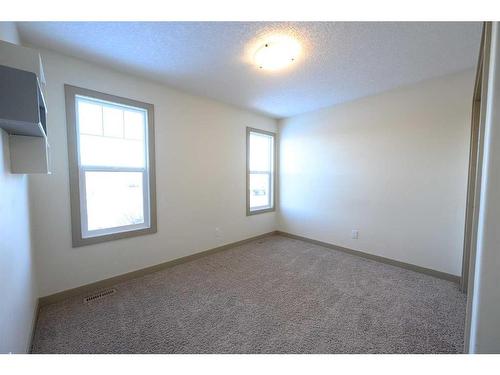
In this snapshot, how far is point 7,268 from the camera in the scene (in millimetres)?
1102

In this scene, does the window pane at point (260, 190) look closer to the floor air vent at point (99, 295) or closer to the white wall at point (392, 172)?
the white wall at point (392, 172)

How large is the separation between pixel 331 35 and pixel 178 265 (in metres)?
3.10

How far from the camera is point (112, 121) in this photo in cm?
235

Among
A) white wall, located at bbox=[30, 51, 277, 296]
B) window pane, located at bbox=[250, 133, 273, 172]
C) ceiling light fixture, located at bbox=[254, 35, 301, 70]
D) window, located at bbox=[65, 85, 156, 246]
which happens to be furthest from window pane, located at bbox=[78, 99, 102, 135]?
window pane, located at bbox=[250, 133, 273, 172]

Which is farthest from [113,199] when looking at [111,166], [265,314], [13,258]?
[265,314]

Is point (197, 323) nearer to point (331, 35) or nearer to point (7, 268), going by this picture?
point (7, 268)

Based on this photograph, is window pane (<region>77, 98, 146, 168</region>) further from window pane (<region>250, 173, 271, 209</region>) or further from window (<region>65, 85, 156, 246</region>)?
window pane (<region>250, 173, 271, 209</region>)

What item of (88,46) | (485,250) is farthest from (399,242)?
(88,46)

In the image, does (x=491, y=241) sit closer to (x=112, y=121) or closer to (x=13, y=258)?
(x=13, y=258)

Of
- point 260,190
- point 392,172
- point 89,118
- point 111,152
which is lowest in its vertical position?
point 260,190

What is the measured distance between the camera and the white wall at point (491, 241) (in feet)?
2.64

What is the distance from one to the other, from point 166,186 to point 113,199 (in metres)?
0.61

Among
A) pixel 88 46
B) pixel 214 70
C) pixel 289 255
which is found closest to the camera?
pixel 88 46

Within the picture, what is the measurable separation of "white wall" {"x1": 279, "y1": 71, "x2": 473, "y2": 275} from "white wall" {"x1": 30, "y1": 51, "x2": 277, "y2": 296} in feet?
3.44
